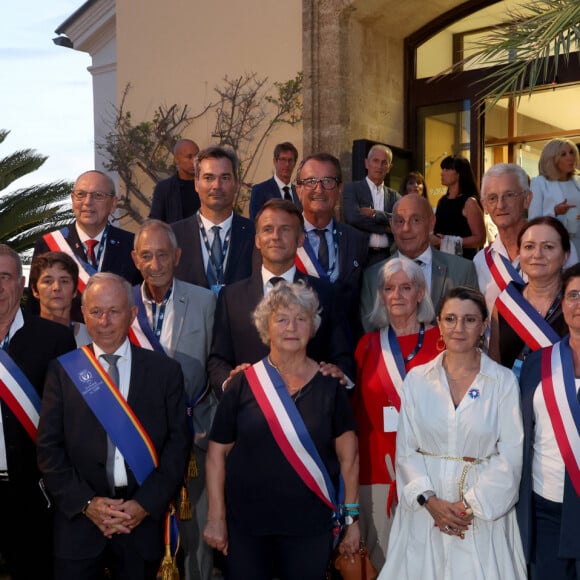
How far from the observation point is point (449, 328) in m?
3.49

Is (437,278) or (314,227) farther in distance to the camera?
(314,227)

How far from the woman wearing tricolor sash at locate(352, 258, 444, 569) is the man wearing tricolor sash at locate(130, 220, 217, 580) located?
74 cm

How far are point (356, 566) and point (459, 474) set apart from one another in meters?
0.56

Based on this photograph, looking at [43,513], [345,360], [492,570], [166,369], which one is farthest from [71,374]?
[492,570]

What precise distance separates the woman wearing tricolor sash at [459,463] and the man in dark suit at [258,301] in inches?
21.5

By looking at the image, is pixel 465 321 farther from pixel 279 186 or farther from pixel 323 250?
pixel 279 186

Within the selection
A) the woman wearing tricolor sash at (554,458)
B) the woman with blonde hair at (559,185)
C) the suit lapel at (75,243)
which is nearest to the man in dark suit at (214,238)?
the suit lapel at (75,243)

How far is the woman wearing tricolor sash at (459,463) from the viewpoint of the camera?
131 inches

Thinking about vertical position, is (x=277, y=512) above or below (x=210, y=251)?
below

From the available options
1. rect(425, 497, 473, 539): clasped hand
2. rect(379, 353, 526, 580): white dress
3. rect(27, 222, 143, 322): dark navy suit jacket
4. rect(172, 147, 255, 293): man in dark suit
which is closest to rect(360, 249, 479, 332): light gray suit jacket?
rect(172, 147, 255, 293): man in dark suit

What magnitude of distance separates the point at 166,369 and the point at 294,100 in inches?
226

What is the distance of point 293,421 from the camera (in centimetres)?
344

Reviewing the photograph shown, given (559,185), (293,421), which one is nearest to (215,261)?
(293,421)

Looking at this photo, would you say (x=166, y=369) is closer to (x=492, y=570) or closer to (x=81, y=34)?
(x=492, y=570)
